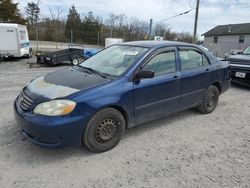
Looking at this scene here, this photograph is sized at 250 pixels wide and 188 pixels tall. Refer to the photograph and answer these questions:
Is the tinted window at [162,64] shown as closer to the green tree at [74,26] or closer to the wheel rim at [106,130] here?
the wheel rim at [106,130]

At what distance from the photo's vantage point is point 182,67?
14.6 feet

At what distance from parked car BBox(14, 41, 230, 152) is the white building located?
123 ft

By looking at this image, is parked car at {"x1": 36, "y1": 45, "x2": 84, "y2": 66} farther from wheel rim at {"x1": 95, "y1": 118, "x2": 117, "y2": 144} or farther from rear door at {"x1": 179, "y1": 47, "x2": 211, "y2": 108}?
wheel rim at {"x1": 95, "y1": 118, "x2": 117, "y2": 144}

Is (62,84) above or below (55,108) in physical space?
above

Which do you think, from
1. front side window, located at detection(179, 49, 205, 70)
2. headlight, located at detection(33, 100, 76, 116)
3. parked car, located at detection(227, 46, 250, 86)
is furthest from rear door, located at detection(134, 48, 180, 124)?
parked car, located at detection(227, 46, 250, 86)

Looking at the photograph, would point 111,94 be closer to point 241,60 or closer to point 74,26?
point 241,60

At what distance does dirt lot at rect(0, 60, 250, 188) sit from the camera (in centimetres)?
283

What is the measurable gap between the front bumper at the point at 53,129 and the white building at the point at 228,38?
3946 cm

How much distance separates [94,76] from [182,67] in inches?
68.5

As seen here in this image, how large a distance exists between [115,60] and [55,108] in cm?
151

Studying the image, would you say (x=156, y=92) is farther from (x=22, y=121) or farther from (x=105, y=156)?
(x=22, y=121)

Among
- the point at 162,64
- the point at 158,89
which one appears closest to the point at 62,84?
the point at 158,89

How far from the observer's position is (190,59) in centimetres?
471

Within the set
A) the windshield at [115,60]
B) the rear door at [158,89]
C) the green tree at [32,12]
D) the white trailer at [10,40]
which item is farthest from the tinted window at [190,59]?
the green tree at [32,12]
